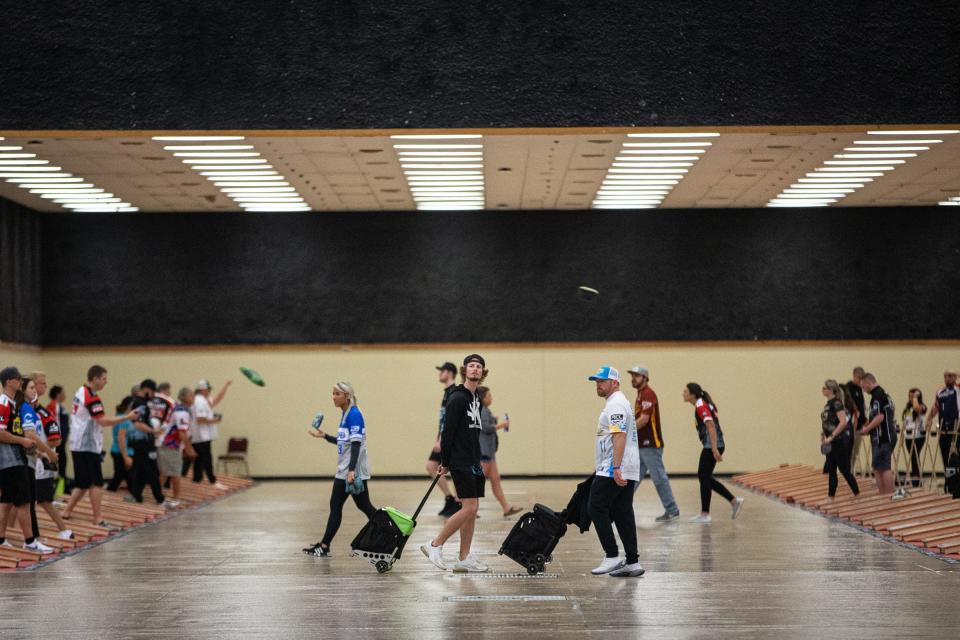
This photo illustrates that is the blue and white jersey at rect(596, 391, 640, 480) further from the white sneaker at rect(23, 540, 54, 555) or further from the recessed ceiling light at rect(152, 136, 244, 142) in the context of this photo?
the recessed ceiling light at rect(152, 136, 244, 142)

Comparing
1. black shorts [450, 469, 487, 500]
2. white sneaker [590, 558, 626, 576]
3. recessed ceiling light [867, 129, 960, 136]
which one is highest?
recessed ceiling light [867, 129, 960, 136]

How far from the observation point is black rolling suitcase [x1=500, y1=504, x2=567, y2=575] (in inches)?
364

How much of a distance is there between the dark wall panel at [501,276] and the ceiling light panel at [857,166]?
1333 mm

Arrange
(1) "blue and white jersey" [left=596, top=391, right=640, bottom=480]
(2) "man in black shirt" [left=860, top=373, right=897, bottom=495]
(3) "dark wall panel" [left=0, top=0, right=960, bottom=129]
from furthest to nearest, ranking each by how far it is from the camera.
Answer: (2) "man in black shirt" [left=860, top=373, right=897, bottom=495] → (3) "dark wall panel" [left=0, top=0, right=960, bottom=129] → (1) "blue and white jersey" [left=596, top=391, right=640, bottom=480]

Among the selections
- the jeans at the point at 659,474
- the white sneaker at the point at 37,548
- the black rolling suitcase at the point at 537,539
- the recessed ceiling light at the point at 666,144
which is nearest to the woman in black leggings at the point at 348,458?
the black rolling suitcase at the point at 537,539

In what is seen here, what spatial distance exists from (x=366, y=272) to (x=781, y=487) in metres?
8.19

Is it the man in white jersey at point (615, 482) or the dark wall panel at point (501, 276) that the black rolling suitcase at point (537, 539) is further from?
the dark wall panel at point (501, 276)

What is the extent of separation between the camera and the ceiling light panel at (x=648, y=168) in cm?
1511

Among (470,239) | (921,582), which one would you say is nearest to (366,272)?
(470,239)

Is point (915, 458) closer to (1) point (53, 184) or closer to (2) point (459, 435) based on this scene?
(2) point (459, 435)

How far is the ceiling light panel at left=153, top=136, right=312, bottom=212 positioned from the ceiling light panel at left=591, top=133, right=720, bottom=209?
4.86 metres

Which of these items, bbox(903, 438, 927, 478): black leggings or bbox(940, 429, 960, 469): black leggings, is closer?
bbox(940, 429, 960, 469): black leggings

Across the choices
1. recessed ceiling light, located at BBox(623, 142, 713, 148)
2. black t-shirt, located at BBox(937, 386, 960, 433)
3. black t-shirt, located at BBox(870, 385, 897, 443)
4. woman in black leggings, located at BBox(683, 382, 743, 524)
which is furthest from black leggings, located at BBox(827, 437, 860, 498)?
recessed ceiling light, located at BBox(623, 142, 713, 148)

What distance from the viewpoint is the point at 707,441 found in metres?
13.4
